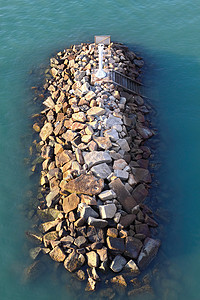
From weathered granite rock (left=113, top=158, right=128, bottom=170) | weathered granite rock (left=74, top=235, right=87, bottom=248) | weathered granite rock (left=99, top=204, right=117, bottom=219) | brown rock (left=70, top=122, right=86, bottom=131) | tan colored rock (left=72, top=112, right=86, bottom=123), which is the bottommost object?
weathered granite rock (left=74, top=235, right=87, bottom=248)

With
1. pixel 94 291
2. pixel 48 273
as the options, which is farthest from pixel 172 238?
pixel 48 273

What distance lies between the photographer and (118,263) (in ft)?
33.2

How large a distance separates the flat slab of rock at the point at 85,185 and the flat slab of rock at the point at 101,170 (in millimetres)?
283

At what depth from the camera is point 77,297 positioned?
9.59 meters

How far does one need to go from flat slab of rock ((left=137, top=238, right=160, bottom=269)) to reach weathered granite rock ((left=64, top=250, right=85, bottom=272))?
6.97ft

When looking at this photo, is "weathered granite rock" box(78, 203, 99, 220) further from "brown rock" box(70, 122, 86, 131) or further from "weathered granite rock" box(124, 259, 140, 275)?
"brown rock" box(70, 122, 86, 131)

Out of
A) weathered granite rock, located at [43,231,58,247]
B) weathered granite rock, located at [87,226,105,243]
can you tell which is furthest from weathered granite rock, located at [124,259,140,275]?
weathered granite rock, located at [43,231,58,247]

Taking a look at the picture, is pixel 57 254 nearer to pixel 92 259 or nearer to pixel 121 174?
pixel 92 259

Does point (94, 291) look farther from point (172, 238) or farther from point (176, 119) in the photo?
point (176, 119)

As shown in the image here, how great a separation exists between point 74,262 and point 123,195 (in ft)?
10.9

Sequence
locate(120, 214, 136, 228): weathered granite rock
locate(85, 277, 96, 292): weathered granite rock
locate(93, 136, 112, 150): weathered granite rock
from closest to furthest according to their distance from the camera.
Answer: locate(85, 277, 96, 292): weathered granite rock, locate(120, 214, 136, 228): weathered granite rock, locate(93, 136, 112, 150): weathered granite rock

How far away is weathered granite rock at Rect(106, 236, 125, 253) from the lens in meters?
10.3

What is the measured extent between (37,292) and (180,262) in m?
5.34

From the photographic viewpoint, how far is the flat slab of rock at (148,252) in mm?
10281
